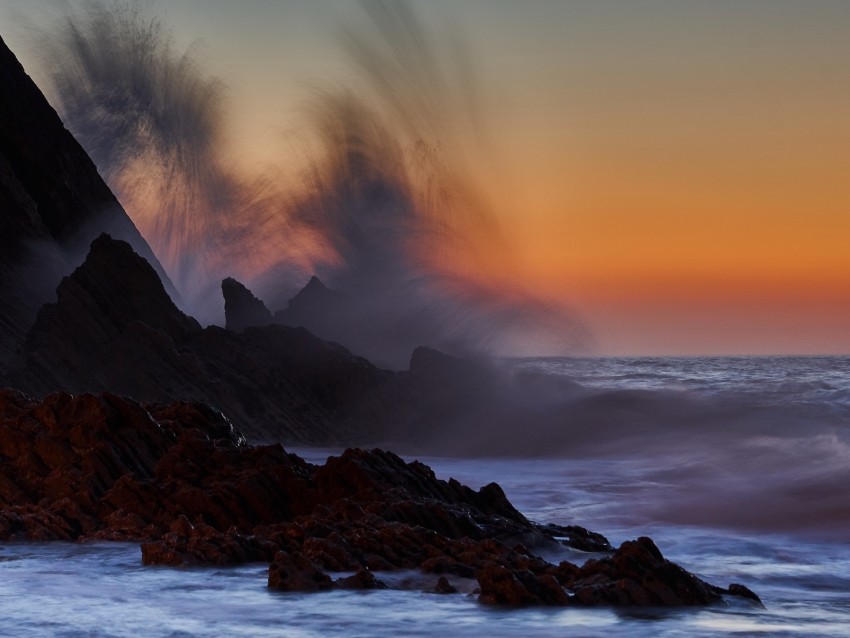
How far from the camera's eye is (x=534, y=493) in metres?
22.0

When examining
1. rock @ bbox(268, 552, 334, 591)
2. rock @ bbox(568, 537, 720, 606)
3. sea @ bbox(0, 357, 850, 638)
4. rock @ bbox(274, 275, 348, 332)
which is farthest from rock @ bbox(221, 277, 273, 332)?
rock @ bbox(568, 537, 720, 606)

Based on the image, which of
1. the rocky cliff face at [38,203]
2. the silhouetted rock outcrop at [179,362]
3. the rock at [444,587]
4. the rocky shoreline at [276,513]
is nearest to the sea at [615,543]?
the rock at [444,587]

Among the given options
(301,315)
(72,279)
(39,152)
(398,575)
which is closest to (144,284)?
(72,279)

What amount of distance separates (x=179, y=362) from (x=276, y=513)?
14.5m

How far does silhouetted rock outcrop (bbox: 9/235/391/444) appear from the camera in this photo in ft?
86.7

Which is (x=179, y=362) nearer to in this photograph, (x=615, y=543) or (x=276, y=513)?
(x=276, y=513)

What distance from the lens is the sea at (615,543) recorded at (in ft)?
29.8

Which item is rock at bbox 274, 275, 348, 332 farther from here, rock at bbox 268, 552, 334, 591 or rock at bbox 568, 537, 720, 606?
rock at bbox 568, 537, 720, 606

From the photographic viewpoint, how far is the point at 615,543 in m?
15.6

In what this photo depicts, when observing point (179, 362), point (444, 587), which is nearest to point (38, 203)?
point (179, 362)

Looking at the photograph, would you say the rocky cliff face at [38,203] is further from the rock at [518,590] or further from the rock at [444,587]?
the rock at [518,590]

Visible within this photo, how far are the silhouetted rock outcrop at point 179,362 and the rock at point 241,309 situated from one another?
5.31 metres

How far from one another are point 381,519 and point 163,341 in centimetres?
1629

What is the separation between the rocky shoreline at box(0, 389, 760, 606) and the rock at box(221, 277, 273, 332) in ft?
67.4
